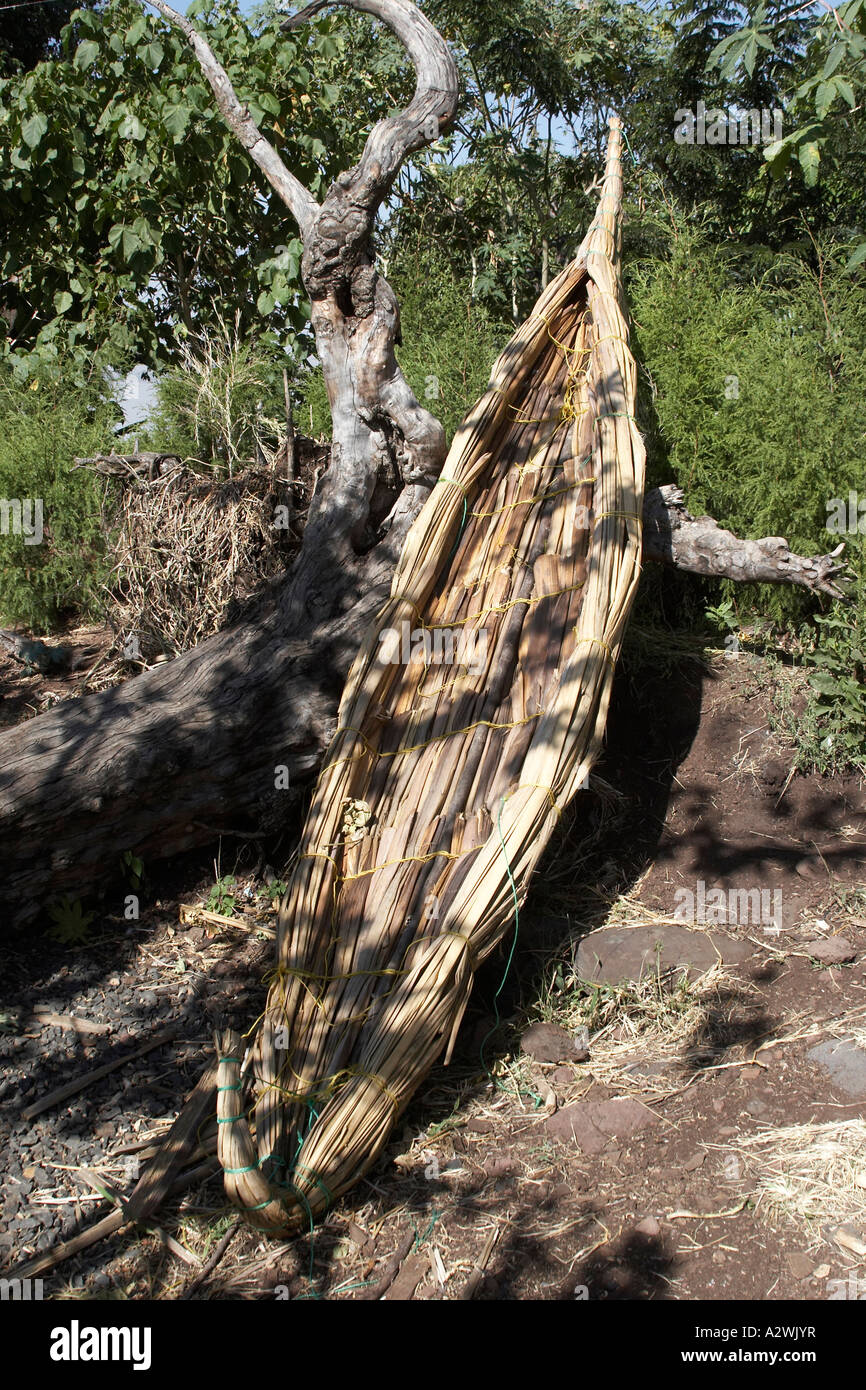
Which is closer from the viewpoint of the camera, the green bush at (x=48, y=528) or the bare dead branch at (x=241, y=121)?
the bare dead branch at (x=241, y=121)

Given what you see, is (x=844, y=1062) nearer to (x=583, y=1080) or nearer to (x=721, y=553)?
(x=583, y=1080)

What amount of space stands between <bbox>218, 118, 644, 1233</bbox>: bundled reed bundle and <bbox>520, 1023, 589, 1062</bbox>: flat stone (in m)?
0.38

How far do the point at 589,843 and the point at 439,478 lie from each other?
134cm

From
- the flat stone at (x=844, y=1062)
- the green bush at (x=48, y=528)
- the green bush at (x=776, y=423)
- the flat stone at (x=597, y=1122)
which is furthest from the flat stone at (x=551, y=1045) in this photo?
the green bush at (x=48, y=528)

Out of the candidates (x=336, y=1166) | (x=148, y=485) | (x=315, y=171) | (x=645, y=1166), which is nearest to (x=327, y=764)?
(x=336, y=1166)

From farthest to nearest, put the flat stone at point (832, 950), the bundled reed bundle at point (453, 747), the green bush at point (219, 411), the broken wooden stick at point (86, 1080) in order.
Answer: the green bush at point (219, 411) < the flat stone at point (832, 950) < the broken wooden stick at point (86, 1080) < the bundled reed bundle at point (453, 747)

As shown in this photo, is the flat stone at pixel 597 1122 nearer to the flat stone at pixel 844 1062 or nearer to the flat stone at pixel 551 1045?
the flat stone at pixel 551 1045

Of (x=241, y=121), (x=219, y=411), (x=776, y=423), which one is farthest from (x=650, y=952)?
(x=241, y=121)

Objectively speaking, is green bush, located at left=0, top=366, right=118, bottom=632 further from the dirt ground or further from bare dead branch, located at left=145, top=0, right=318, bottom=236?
the dirt ground

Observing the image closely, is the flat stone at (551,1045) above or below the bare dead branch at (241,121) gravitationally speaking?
below

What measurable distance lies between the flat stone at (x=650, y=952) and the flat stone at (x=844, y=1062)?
400 mm

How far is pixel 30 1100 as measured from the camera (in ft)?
7.91

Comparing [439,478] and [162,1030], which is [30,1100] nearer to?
[162,1030]

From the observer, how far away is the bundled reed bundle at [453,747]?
2236mm
